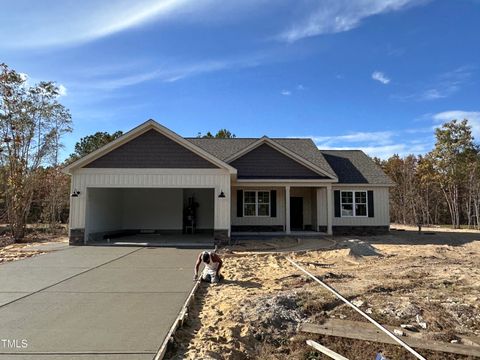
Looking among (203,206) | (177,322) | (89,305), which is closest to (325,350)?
(177,322)

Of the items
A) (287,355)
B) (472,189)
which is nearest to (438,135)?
(472,189)

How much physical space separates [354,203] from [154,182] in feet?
35.0

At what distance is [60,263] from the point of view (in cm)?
1084

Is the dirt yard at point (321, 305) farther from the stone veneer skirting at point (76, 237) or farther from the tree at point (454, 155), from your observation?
the tree at point (454, 155)

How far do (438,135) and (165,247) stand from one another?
22.4 metres

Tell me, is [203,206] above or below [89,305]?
above

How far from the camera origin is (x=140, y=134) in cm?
1588

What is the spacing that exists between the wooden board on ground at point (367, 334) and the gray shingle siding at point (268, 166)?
13.2 meters

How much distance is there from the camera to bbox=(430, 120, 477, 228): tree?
26.6 metres

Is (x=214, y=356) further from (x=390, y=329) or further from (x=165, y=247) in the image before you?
(x=165, y=247)

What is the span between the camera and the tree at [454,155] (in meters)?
26.6

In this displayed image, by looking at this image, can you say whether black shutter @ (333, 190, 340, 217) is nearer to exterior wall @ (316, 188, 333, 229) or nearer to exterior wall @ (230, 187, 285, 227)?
exterior wall @ (316, 188, 333, 229)

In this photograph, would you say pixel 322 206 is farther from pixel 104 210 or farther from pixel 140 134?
pixel 104 210

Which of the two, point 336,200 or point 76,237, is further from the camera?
point 336,200
